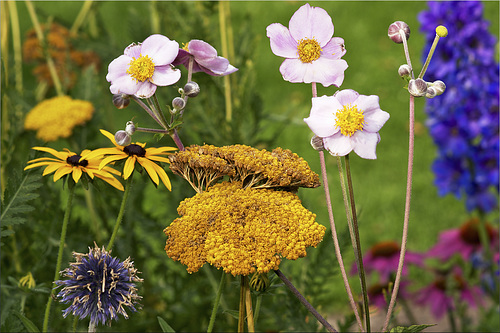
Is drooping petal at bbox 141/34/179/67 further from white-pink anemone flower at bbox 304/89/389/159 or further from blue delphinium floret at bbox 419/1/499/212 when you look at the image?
blue delphinium floret at bbox 419/1/499/212

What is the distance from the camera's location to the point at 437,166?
87.7 inches

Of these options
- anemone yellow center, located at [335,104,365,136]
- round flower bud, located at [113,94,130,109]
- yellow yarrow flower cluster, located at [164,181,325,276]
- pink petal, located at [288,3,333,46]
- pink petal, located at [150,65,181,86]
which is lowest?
yellow yarrow flower cluster, located at [164,181,325,276]

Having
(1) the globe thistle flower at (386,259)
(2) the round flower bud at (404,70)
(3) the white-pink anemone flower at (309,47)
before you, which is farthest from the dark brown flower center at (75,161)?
(1) the globe thistle flower at (386,259)

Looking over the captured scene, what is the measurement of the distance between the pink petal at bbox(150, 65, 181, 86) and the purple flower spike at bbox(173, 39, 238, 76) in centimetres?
4

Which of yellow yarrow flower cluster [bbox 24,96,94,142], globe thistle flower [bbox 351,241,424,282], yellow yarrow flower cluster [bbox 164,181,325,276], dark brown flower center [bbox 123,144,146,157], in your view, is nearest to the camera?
yellow yarrow flower cluster [bbox 164,181,325,276]

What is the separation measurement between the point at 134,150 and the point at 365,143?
0.32m

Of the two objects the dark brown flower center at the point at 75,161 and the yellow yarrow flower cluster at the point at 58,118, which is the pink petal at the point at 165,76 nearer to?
the dark brown flower center at the point at 75,161

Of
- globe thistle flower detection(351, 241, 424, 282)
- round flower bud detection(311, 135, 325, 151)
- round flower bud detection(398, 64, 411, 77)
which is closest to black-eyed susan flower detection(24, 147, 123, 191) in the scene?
round flower bud detection(311, 135, 325, 151)

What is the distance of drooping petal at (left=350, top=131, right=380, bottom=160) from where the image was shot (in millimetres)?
760

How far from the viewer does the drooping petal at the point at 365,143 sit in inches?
29.9

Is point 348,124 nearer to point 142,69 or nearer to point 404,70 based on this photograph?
point 404,70

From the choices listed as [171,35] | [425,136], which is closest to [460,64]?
[171,35]

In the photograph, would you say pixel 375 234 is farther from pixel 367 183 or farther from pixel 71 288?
pixel 71 288

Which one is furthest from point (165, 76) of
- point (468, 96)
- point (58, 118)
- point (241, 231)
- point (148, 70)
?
point (468, 96)
